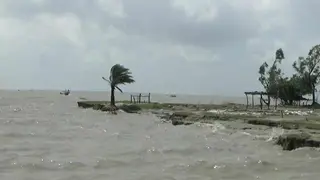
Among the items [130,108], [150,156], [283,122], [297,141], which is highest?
[130,108]

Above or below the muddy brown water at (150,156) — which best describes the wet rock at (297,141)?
above

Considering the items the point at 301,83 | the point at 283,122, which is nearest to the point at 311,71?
the point at 301,83

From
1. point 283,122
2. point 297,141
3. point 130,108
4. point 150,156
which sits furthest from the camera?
point 130,108

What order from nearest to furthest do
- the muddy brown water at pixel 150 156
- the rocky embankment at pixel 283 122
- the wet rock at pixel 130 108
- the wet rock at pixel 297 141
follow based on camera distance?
the muddy brown water at pixel 150 156, the wet rock at pixel 297 141, the rocky embankment at pixel 283 122, the wet rock at pixel 130 108

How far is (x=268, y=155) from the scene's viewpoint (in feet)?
84.5

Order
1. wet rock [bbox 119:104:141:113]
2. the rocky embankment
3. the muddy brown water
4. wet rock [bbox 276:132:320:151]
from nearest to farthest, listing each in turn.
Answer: the muddy brown water
wet rock [bbox 276:132:320:151]
the rocky embankment
wet rock [bbox 119:104:141:113]

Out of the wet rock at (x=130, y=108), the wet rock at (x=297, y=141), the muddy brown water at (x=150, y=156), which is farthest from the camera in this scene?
the wet rock at (x=130, y=108)

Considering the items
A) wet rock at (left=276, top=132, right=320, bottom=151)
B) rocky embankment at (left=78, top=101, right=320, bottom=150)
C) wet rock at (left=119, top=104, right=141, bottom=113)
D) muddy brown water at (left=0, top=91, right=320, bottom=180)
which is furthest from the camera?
wet rock at (left=119, top=104, right=141, bottom=113)

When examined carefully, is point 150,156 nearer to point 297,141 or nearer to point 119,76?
point 297,141

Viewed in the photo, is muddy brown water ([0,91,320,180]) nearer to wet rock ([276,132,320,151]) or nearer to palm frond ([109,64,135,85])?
wet rock ([276,132,320,151])

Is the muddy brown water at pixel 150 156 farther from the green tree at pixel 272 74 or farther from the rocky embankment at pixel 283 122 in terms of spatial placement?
the green tree at pixel 272 74

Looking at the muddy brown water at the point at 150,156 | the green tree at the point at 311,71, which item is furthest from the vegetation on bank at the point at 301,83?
the muddy brown water at the point at 150,156

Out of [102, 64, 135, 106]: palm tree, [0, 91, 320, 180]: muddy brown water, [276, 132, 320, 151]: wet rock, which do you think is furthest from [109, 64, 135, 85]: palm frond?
→ [276, 132, 320, 151]: wet rock

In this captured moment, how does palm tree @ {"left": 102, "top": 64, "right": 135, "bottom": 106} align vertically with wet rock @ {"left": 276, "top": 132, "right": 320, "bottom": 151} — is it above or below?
above
